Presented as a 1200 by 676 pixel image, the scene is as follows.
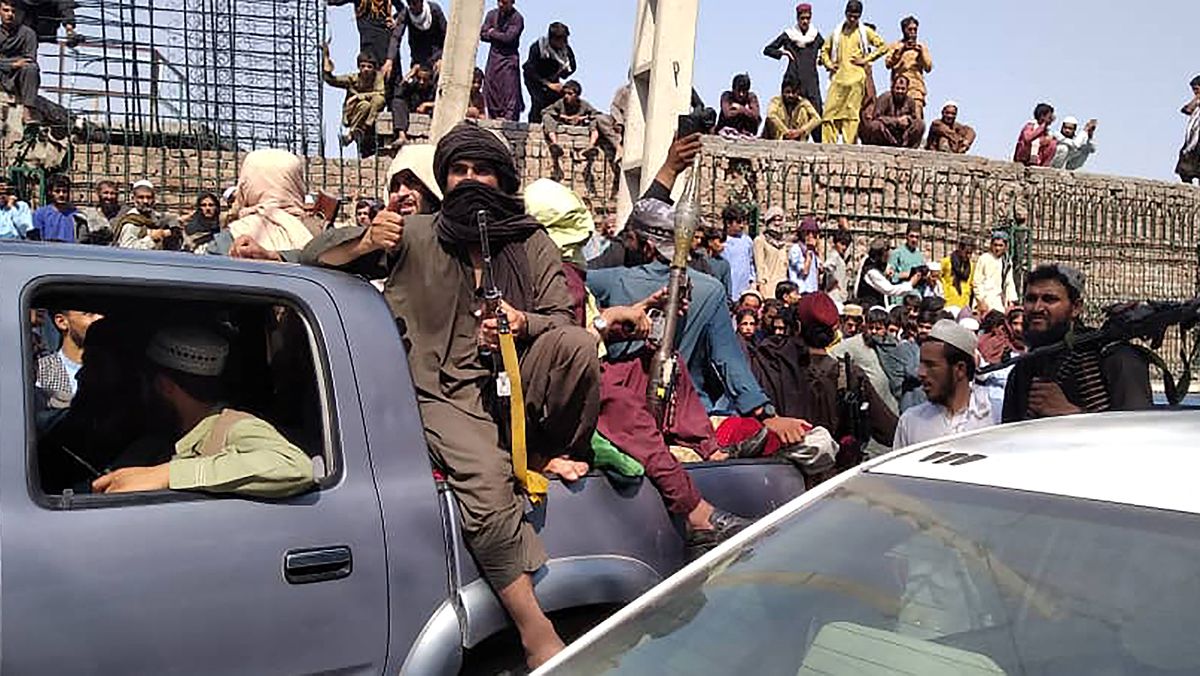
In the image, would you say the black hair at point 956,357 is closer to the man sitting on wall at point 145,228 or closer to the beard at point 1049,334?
the beard at point 1049,334

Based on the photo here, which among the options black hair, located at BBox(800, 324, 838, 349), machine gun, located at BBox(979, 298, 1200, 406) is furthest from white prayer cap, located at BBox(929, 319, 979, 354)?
black hair, located at BBox(800, 324, 838, 349)

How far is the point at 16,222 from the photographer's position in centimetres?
895

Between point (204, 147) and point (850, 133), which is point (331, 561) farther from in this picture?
point (850, 133)

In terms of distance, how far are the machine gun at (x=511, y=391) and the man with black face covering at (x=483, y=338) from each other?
28 millimetres

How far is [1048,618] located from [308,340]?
74.8 inches

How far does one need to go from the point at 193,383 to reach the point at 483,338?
2.53 ft

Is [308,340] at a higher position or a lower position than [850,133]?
lower

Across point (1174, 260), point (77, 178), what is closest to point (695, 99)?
point (77, 178)

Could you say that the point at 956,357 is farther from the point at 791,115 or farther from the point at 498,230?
the point at 791,115

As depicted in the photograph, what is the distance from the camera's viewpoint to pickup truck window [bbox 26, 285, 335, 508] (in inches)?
110

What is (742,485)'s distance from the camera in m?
3.84

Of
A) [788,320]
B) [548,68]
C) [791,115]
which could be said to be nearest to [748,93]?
[791,115]

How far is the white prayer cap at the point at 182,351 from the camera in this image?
10.00ft

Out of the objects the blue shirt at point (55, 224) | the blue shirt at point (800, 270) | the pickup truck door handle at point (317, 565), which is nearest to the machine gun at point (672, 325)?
the pickup truck door handle at point (317, 565)
